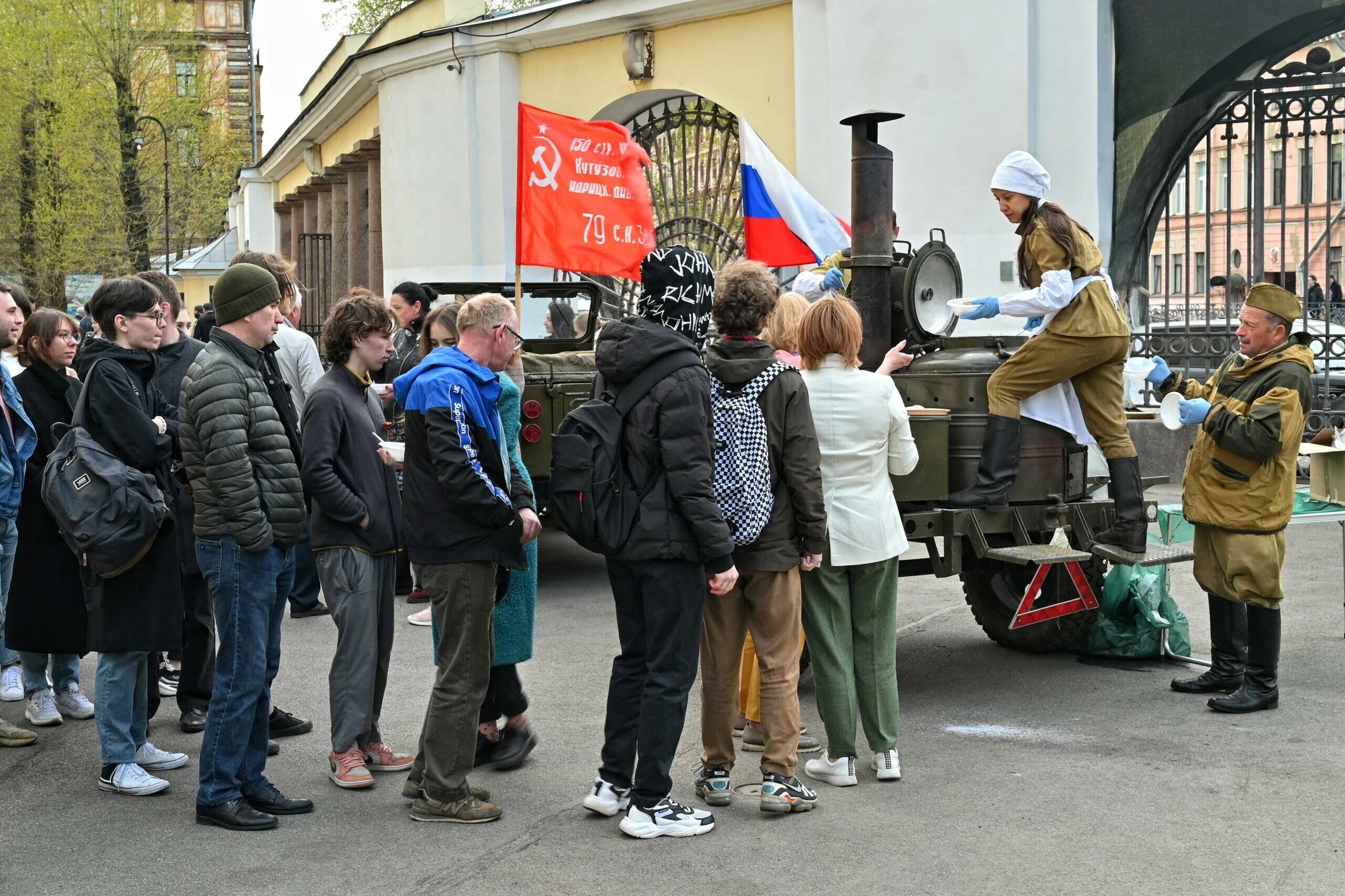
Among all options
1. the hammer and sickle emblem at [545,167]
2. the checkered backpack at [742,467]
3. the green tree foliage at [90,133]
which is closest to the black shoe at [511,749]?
the checkered backpack at [742,467]

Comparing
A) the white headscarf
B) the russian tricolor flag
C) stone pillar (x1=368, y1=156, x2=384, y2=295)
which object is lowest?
the white headscarf

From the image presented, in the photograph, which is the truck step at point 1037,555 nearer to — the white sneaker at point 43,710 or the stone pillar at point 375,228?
the white sneaker at point 43,710

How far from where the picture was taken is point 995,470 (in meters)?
6.24

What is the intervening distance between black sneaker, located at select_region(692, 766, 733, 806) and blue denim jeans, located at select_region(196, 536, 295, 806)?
1469 millimetres

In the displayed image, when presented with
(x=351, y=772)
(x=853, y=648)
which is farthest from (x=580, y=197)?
(x=351, y=772)

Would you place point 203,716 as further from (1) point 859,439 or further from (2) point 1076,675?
(2) point 1076,675

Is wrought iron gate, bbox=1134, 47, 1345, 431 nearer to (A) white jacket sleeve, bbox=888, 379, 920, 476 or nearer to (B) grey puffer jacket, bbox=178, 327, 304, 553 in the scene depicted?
(A) white jacket sleeve, bbox=888, 379, 920, 476

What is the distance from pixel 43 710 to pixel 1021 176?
15.0 feet

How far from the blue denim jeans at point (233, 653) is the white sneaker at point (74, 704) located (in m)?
1.73

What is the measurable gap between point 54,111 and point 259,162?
18.8 ft

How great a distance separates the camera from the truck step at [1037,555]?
239 inches

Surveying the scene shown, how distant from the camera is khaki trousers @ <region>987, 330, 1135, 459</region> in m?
6.34

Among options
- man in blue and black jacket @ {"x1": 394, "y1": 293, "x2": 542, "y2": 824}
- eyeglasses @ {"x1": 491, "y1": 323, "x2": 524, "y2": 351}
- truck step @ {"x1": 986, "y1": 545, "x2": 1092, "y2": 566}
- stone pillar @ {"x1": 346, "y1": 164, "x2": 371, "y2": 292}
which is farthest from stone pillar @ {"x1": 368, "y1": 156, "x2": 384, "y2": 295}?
man in blue and black jacket @ {"x1": 394, "y1": 293, "x2": 542, "y2": 824}

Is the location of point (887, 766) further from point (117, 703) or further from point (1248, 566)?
point (117, 703)
